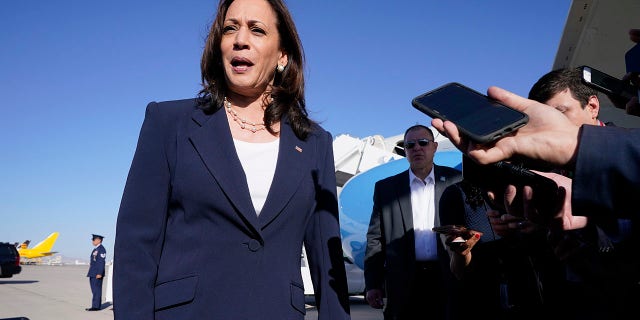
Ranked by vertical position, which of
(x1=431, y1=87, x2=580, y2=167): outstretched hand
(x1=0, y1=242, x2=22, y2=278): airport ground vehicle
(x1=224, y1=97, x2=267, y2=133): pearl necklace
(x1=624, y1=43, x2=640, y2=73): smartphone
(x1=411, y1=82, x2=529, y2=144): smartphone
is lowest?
(x1=0, y1=242, x2=22, y2=278): airport ground vehicle

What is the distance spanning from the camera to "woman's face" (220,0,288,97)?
199 centimetres

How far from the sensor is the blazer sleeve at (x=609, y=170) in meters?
1.07

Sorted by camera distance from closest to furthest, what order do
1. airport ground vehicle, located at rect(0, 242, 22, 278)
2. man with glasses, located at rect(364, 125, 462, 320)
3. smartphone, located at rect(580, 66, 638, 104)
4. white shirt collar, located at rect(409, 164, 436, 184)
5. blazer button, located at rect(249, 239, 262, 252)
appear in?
smartphone, located at rect(580, 66, 638, 104) → blazer button, located at rect(249, 239, 262, 252) → man with glasses, located at rect(364, 125, 462, 320) → white shirt collar, located at rect(409, 164, 436, 184) → airport ground vehicle, located at rect(0, 242, 22, 278)

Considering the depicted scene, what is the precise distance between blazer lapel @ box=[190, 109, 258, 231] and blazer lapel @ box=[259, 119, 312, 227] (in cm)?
8

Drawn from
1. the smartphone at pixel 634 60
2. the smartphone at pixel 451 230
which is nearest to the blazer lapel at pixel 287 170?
the smartphone at pixel 451 230

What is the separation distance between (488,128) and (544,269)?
1.68 metres

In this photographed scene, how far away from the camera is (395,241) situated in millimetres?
4082

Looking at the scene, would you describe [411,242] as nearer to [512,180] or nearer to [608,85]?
[608,85]

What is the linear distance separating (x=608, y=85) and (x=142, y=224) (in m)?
1.48

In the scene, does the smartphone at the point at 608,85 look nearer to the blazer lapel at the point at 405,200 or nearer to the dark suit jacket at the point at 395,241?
the dark suit jacket at the point at 395,241

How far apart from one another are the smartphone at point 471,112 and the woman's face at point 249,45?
91 centimetres

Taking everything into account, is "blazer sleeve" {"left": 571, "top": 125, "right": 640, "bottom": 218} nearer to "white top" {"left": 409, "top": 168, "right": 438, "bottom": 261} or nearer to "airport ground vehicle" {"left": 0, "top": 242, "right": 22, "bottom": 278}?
"white top" {"left": 409, "top": 168, "right": 438, "bottom": 261}

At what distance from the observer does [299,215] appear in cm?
188

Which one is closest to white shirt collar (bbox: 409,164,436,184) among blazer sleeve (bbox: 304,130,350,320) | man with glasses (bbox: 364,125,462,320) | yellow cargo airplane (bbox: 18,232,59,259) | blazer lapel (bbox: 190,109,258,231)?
man with glasses (bbox: 364,125,462,320)
